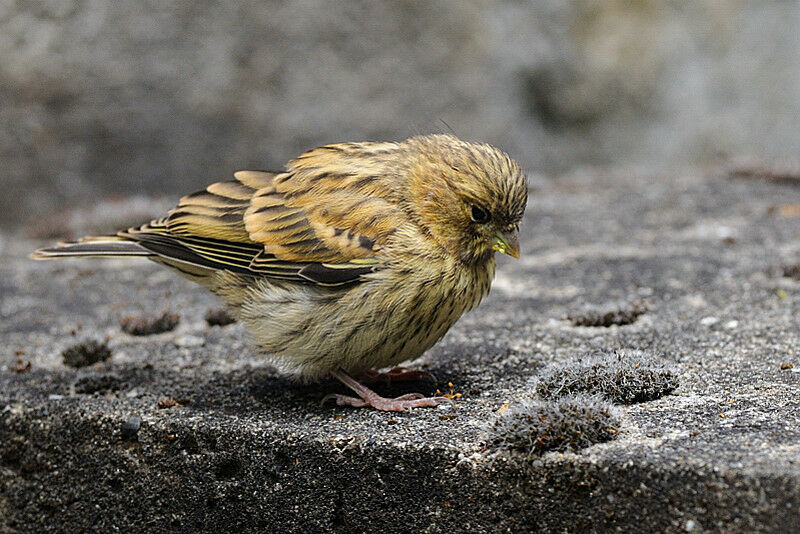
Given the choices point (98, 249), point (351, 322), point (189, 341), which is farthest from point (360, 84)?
point (351, 322)

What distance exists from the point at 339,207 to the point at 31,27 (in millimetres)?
7674

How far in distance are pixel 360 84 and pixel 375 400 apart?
8390 mm

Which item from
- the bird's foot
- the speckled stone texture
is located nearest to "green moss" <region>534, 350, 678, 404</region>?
the speckled stone texture

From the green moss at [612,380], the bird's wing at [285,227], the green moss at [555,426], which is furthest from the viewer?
the bird's wing at [285,227]

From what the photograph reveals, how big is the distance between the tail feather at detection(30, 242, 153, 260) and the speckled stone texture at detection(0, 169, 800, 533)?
2.82ft

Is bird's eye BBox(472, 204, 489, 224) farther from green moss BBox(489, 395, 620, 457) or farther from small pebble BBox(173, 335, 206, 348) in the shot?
small pebble BBox(173, 335, 206, 348)

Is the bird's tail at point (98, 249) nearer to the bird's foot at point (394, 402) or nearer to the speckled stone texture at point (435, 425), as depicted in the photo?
the speckled stone texture at point (435, 425)

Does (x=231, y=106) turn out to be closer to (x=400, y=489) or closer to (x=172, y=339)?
(x=172, y=339)

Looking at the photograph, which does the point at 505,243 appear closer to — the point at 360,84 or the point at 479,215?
the point at 479,215

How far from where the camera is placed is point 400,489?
4965 mm

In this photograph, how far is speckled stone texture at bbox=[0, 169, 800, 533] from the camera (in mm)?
4398

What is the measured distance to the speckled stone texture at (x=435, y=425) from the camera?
440 centimetres

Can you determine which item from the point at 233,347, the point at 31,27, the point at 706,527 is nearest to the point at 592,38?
the point at 31,27

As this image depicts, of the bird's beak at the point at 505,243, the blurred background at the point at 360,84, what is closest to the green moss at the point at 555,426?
the bird's beak at the point at 505,243
